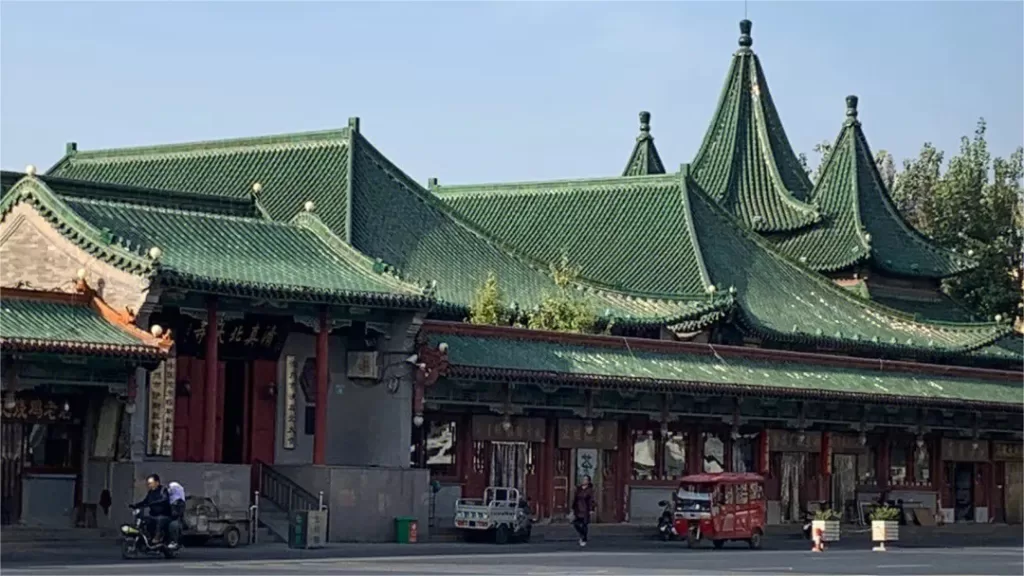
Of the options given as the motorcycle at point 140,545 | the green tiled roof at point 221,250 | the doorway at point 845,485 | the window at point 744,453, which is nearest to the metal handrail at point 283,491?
the green tiled roof at point 221,250

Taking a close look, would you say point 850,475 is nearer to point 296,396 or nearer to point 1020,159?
point 296,396

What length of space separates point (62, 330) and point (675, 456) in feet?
71.4

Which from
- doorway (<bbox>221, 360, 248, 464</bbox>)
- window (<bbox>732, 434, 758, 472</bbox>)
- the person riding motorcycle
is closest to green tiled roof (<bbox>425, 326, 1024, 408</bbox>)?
window (<bbox>732, 434, 758, 472</bbox>)

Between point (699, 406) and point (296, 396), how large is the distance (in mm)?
13384

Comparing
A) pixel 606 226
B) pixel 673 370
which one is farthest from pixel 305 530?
pixel 606 226

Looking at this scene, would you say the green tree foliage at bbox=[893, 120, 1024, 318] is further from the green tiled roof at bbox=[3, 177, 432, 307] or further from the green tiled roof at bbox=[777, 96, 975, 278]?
the green tiled roof at bbox=[3, 177, 432, 307]

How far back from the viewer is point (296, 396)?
48.5m

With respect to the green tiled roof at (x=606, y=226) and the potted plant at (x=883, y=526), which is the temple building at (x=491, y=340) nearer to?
the green tiled roof at (x=606, y=226)

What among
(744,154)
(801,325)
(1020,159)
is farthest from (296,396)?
(1020,159)

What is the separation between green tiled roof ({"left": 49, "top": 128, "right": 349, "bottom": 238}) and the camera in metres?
54.8

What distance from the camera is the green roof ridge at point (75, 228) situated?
42.7 metres

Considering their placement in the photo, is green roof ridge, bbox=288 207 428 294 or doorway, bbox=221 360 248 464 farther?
doorway, bbox=221 360 248 464

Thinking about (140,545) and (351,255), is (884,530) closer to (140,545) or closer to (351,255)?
(351,255)

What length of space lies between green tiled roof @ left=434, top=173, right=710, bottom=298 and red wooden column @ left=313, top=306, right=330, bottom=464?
15.2 m
